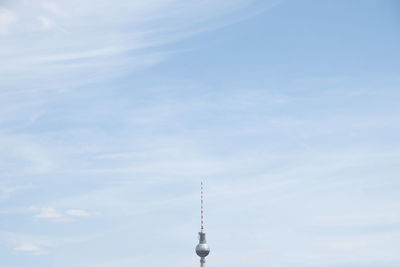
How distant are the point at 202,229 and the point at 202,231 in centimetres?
107

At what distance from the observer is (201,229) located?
199 m

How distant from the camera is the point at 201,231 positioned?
19988 centimetres

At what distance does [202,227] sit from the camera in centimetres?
19812

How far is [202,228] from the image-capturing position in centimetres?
19862

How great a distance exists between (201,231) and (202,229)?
47.8 inches

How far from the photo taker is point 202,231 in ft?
655

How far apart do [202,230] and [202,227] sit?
5.93 ft

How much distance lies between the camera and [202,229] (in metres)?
199

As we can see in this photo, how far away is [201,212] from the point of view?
193000mm

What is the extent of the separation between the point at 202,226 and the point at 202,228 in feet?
4.54

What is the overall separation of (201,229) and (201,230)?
2.10ft

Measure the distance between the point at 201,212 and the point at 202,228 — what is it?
8111 millimetres

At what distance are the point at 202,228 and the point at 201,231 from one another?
173 centimetres
